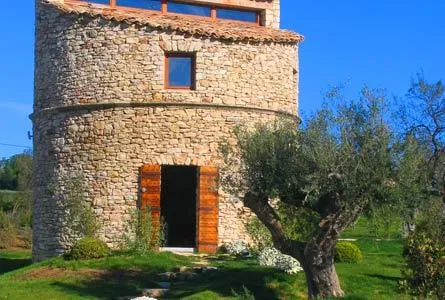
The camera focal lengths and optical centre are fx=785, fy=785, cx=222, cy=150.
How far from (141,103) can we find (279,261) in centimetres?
720

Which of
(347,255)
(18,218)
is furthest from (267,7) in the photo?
(18,218)

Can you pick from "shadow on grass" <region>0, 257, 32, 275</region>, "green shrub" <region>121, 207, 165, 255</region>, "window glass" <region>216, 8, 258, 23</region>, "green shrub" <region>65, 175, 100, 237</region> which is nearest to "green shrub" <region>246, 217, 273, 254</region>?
"green shrub" <region>121, 207, 165, 255</region>

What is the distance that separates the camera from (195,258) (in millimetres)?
22375

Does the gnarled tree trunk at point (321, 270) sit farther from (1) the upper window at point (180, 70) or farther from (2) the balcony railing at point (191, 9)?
(2) the balcony railing at point (191, 9)

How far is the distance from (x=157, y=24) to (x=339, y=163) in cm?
1022

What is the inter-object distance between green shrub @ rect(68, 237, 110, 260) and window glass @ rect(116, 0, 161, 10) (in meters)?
7.75

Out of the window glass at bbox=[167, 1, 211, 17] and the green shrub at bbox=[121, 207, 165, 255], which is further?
the window glass at bbox=[167, 1, 211, 17]

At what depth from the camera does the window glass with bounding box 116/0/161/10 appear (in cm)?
2495

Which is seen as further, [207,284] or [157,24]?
[157,24]

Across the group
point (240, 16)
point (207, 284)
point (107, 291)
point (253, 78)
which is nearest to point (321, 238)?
point (207, 284)

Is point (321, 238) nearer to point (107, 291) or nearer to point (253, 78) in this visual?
point (107, 291)

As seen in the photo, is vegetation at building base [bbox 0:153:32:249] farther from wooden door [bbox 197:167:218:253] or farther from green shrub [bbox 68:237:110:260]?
wooden door [bbox 197:167:218:253]

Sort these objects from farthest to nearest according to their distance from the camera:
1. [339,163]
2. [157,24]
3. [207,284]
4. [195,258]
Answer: [157,24]
[195,258]
[207,284]
[339,163]

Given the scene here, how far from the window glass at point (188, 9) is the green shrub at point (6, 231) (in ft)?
58.4
